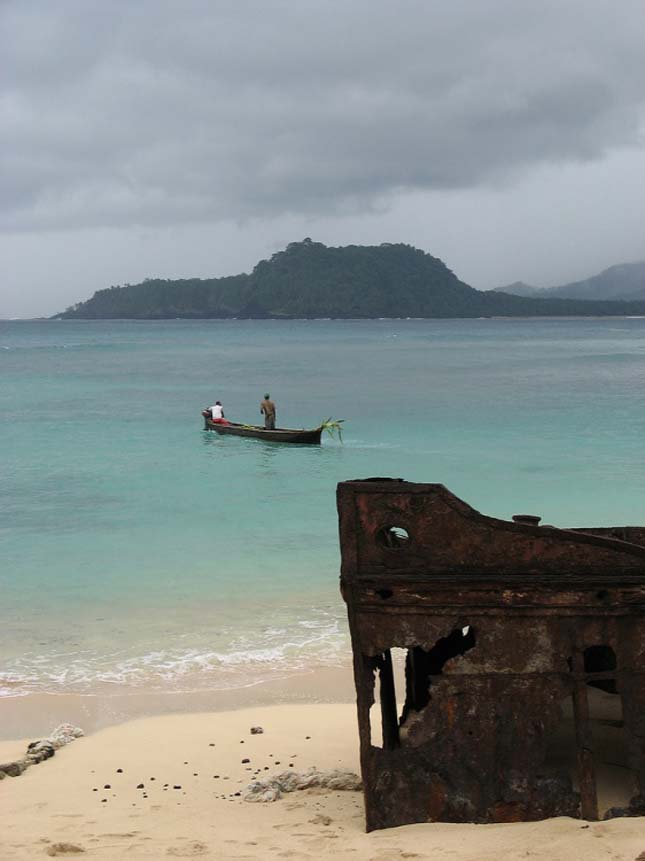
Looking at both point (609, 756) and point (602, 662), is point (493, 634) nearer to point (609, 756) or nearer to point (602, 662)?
point (609, 756)

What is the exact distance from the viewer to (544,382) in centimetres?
5669

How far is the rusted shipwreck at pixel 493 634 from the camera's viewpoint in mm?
5355

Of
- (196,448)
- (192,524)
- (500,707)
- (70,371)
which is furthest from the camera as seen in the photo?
(70,371)

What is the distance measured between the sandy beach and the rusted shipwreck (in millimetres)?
213

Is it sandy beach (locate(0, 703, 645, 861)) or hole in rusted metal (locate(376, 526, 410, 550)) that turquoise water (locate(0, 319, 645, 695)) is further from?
hole in rusted metal (locate(376, 526, 410, 550))

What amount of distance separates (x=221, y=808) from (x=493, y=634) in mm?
2299

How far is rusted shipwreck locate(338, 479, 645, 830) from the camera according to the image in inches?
211

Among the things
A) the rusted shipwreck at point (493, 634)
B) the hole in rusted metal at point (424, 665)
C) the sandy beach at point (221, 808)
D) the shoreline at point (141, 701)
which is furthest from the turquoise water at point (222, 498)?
the rusted shipwreck at point (493, 634)

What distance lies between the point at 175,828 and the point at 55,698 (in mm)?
4228

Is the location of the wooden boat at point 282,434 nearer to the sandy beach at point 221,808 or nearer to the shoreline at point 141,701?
the shoreline at point 141,701

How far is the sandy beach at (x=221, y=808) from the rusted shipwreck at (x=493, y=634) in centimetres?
21

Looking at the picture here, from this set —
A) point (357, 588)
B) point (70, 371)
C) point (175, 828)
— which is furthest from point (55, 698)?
point (70, 371)

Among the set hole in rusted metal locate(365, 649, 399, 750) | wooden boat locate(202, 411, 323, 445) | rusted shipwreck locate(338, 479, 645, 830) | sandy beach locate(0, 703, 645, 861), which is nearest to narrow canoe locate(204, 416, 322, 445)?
wooden boat locate(202, 411, 323, 445)

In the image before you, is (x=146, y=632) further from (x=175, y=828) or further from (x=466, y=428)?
(x=466, y=428)
